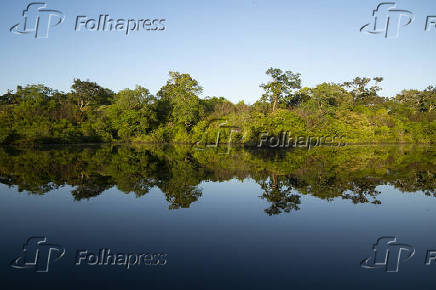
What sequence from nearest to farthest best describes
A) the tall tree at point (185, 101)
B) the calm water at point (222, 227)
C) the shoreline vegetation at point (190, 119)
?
the calm water at point (222, 227)
the shoreline vegetation at point (190, 119)
the tall tree at point (185, 101)

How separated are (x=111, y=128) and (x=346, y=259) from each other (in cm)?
4477

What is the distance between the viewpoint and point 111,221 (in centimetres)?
760

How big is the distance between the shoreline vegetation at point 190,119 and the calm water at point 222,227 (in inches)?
1039

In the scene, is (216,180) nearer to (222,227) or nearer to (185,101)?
(222,227)

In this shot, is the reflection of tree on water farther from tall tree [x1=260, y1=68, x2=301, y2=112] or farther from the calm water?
tall tree [x1=260, y1=68, x2=301, y2=112]

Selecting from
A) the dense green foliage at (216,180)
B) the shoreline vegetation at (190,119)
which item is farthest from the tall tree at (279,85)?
the dense green foliage at (216,180)

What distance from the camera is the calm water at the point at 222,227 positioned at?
186 inches

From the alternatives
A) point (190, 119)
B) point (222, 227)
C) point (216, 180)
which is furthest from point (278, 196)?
point (190, 119)

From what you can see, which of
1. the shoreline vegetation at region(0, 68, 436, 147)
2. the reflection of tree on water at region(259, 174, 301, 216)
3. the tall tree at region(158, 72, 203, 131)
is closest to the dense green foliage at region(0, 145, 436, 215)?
the reflection of tree on water at region(259, 174, 301, 216)

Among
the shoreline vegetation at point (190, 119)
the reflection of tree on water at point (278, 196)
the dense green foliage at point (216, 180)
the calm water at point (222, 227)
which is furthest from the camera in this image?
the shoreline vegetation at point (190, 119)

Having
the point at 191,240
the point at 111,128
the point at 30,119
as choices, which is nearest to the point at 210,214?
the point at 191,240

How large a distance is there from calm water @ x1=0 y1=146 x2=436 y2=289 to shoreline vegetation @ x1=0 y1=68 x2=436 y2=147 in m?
26.4

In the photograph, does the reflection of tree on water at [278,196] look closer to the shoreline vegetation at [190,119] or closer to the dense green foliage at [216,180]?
the dense green foliage at [216,180]

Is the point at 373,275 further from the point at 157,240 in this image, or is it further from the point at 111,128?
the point at 111,128
